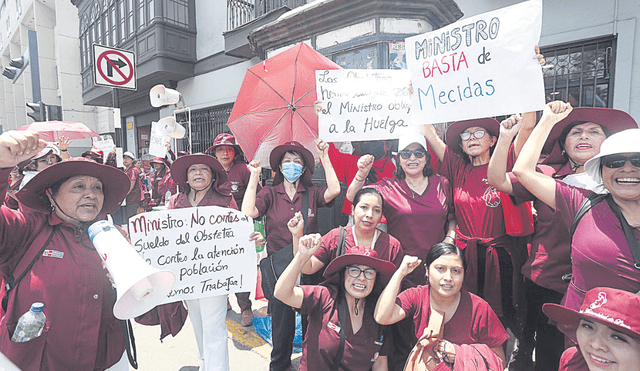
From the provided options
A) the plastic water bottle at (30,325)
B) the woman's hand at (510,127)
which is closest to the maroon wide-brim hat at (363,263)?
the woman's hand at (510,127)

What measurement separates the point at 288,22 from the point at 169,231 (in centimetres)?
430

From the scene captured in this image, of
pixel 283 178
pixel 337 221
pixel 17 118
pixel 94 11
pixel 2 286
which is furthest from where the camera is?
pixel 17 118

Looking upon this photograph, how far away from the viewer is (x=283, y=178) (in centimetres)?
321

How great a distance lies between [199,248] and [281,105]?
6.78ft

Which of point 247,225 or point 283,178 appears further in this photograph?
point 283,178

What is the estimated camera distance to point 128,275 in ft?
4.62

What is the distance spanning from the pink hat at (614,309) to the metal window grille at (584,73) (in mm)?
4656

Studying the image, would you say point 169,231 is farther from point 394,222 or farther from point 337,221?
point 337,221

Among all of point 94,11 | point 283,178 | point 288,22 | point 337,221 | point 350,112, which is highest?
Answer: point 94,11

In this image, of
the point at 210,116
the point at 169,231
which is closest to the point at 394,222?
the point at 169,231

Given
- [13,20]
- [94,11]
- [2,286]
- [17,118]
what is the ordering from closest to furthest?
[2,286]
[94,11]
[13,20]
[17,118]

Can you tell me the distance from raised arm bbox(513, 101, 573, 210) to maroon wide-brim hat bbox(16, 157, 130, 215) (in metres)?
2.26

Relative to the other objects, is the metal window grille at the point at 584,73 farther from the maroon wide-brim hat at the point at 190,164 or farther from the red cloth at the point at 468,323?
the maroon wide-brim hat at the point at 190,164

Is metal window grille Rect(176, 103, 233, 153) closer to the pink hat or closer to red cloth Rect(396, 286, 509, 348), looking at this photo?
red cloth Rect(396, 286, 509, 348)
